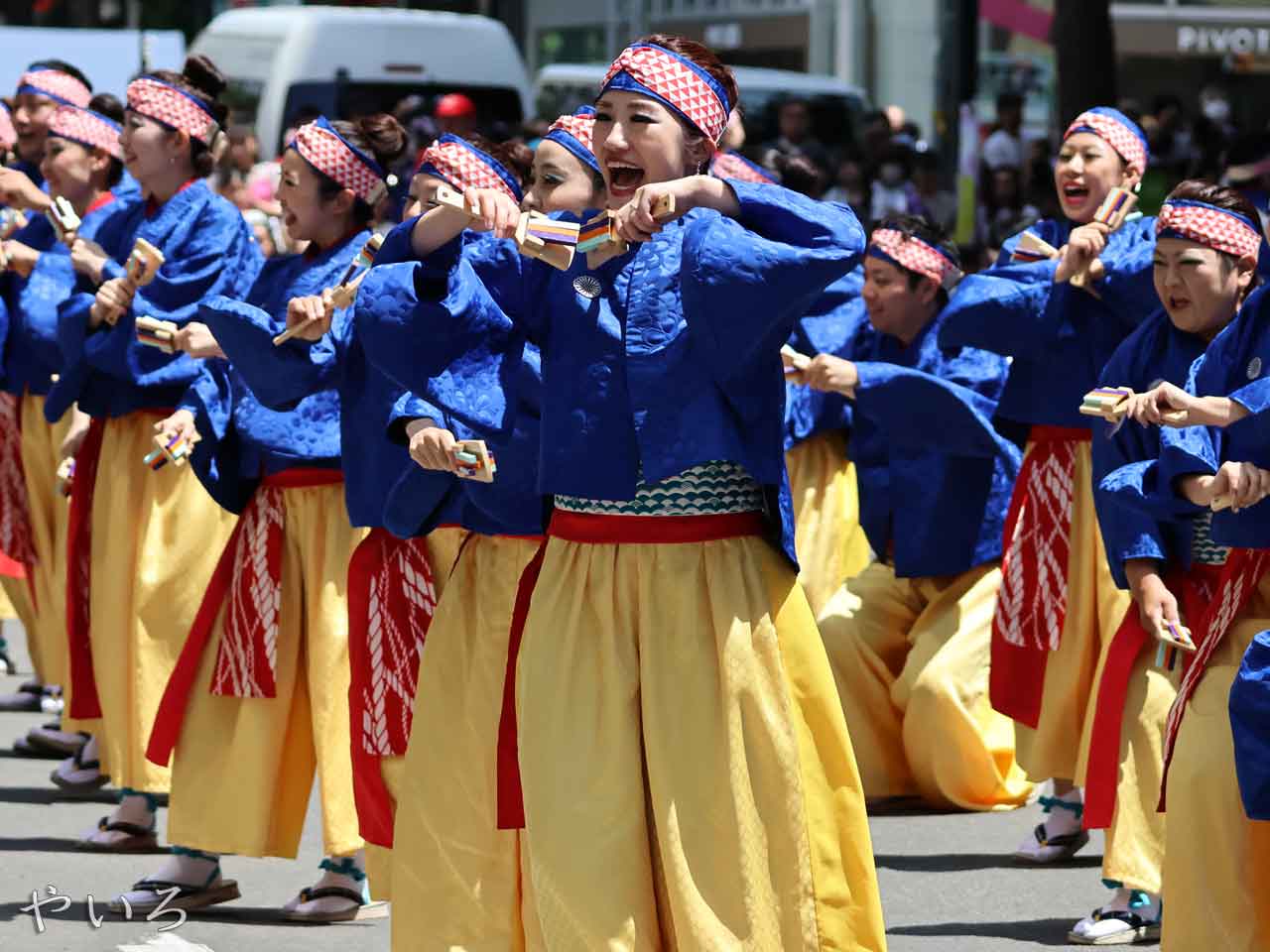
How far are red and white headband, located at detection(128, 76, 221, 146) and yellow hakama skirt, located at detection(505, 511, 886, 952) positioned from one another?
10.0ft

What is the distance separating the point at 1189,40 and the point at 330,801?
21.4 meters

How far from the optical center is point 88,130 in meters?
8.20

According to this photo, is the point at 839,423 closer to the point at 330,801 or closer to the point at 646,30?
the point at 330,801

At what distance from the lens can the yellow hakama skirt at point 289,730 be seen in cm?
614

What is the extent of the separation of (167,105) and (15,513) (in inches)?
90.5

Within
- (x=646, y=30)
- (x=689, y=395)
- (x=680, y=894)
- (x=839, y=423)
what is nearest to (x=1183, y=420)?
(x=689, y=395)

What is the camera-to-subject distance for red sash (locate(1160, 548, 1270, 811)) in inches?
196

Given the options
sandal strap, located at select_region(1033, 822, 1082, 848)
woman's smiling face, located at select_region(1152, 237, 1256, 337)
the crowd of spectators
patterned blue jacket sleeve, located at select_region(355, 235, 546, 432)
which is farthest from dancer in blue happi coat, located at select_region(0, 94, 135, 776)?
the crowd of spectators

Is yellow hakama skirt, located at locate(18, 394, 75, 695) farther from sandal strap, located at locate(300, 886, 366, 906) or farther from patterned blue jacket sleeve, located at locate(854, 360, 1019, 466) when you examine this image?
patterned blue jacket sleeve, located at locate(854, 360, 1019, 466)

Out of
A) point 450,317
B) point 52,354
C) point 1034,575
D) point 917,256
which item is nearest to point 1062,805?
point 1034,575

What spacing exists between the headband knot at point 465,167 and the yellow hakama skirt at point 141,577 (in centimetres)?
154

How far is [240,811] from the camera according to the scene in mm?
6125

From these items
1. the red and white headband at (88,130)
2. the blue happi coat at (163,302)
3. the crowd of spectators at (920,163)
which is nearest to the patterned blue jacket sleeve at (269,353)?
the blue happi coat at (163,302)

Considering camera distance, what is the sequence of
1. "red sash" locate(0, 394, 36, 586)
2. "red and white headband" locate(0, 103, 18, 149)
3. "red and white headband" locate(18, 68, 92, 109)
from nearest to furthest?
"red sash" locate(0, 394, 36, 586) < "red and white headband" locate(18, 68, 92, 109) < "red and white headband" locate(0, 103, 18, 149)
